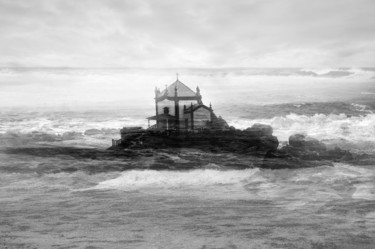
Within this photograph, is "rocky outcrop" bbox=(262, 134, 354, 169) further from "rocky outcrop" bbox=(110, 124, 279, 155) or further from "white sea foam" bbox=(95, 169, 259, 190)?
"white sea foam" bbox=(95, 169, 259, 190)

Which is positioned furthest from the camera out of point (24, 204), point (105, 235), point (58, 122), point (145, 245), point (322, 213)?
point (58, 122)

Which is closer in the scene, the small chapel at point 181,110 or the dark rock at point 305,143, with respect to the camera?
the dark rock at point 305,143

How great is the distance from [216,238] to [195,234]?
867 millimetres

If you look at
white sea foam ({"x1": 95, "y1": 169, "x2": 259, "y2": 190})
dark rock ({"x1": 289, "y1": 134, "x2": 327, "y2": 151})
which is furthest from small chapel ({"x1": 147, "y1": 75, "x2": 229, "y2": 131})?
dark rock ({"x1": 289, "y1": 134, "x2": 327, "y2": 151})

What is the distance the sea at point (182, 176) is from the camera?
14031mm

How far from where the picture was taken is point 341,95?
19.7 metres

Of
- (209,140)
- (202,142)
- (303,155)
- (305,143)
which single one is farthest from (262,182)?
(202,142)

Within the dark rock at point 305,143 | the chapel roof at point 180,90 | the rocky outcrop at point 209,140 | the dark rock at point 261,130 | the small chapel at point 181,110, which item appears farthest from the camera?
the chapel roof at point 180,90

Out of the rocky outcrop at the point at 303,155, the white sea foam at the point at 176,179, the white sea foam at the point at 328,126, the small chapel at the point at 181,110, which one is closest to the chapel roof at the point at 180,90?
the small chapel at the point at 181,110

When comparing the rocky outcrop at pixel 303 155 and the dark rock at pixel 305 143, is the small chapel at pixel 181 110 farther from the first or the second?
the dark rock at pixel 305 143

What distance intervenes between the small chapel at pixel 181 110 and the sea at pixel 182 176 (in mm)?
520

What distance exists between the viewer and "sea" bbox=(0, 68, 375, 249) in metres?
14.0

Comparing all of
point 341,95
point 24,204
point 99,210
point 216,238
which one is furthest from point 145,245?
point 341,95

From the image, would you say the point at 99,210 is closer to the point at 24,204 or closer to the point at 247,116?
the point at 24,204
